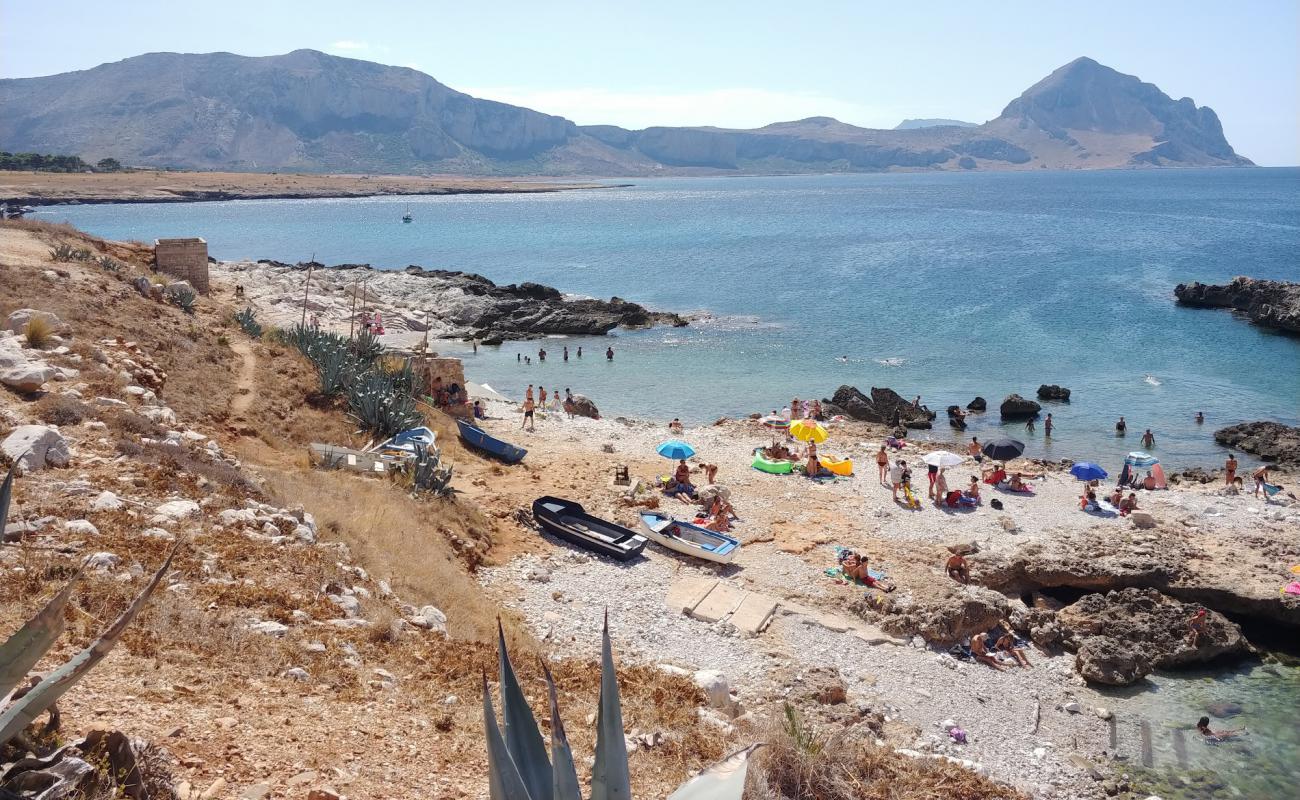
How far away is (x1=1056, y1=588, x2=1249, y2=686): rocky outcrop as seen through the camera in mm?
13109

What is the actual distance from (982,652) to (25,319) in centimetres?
1540

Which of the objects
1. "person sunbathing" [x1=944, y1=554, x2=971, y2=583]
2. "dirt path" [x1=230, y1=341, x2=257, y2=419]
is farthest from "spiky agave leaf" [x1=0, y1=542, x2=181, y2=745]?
"person sunbathing" [x1=944, y1=554, x2=971, y2=583]

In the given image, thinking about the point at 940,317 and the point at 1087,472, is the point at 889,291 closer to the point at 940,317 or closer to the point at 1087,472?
the point at 940,317

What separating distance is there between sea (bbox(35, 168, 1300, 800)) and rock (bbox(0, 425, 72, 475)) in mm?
12943

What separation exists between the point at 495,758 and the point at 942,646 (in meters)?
11.4

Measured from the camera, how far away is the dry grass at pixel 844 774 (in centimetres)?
681

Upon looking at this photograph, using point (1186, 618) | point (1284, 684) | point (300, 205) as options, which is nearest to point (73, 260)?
point (1186, 618)

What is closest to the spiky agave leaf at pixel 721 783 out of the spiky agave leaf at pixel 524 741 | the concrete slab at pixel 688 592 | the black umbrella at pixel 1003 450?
the spiky agave leaf at pixel 524 741

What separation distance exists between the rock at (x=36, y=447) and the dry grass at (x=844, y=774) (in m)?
7.65

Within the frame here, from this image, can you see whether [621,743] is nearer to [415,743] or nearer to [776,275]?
[415,743]

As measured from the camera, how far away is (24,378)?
442 inches

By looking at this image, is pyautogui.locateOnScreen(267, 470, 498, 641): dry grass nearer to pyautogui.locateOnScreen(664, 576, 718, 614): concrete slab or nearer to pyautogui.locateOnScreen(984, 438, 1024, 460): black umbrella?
pyautogui.locateOnScreen(664, 576, 718, 614): concrete slab

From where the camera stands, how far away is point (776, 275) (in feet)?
212

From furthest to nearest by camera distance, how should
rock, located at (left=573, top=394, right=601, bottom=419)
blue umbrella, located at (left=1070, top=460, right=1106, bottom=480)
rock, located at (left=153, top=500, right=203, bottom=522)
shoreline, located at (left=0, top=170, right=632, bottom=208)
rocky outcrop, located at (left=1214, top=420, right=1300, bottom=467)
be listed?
shoreline, located at (left=0, top=170, right=632, bottom=208) < rock, located at (left=573, top=394, right=601, bottom=419) < rocky outcrop, located at (left=1214, top=420, right=1300, bottom=467) < blue umbrella, located at (left=1070, top=460, right=1106, bottom=480) < rock, located at (left=153, top=500, right=203, bottom=522)
